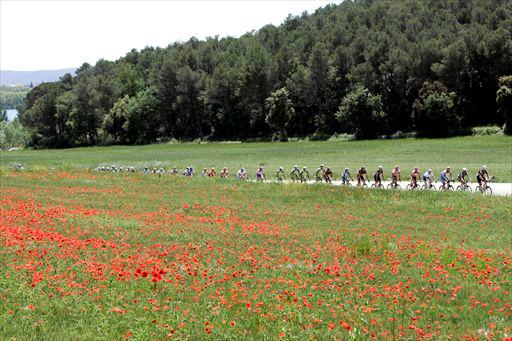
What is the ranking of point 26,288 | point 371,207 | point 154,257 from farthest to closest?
point 371,207
point 154,257
point 26,288

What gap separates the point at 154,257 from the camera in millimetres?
16359

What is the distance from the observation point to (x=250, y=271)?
15.1 meters

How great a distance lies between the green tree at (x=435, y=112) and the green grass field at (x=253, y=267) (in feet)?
236

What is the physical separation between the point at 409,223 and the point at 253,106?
374ft

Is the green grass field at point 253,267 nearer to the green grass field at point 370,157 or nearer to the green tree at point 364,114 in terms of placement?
the green grass field at point 370,157

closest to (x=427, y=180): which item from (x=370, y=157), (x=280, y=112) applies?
(x=370, y=157)

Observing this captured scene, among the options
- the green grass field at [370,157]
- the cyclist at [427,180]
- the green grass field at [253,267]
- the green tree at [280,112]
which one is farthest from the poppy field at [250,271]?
the green tree at [280,112]

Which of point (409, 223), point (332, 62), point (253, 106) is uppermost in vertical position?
point (332, 62)

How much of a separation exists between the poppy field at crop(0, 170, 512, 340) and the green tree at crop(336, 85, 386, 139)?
8104 cm

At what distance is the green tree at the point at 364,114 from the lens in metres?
109

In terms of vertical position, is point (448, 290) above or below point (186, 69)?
below

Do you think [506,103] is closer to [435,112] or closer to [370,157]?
[435,112]

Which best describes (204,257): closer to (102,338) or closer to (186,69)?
(102,338)

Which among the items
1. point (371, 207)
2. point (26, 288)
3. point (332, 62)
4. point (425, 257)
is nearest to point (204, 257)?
point (26, 288)
